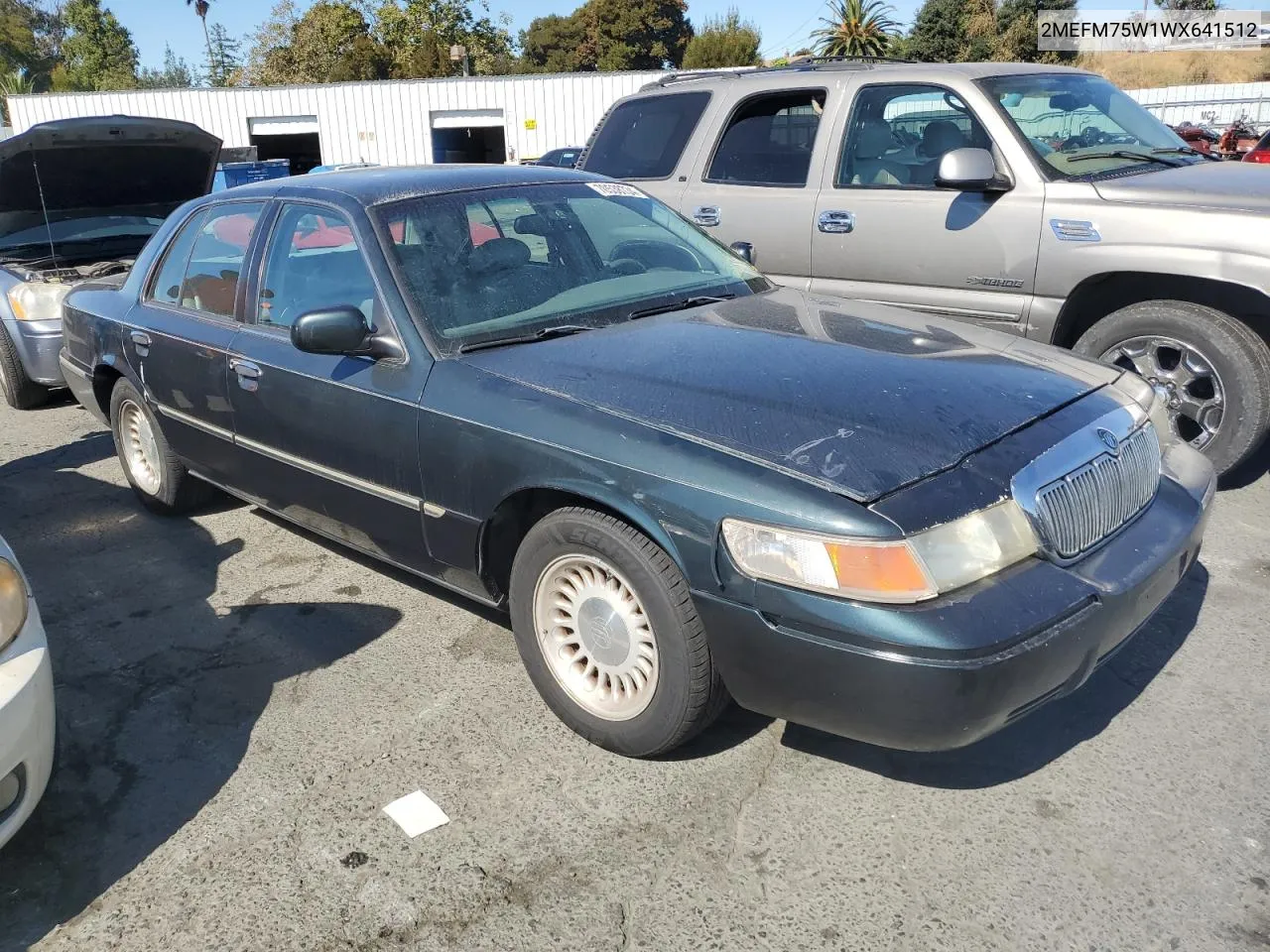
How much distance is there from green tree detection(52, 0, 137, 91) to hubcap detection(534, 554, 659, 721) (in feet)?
268

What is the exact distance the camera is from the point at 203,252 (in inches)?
178

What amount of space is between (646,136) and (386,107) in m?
27.6

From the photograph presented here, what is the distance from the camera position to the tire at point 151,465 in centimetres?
485

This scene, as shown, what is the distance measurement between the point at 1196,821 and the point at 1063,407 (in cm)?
112

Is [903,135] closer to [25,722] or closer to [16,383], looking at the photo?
[25,722]

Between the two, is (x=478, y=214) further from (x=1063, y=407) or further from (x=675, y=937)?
(x=675, y=937)

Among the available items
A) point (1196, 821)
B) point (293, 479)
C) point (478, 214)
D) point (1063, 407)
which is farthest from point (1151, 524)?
point (293, 479)

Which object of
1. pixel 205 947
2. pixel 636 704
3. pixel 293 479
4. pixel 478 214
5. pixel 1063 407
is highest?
pixel 478 214

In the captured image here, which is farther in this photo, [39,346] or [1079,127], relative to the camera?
[39,346]

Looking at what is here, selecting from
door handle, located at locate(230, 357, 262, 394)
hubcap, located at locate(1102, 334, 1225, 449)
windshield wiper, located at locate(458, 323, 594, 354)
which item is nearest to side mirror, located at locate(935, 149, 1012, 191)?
hubcap, located at locate(1102, 334, 1225, 449)

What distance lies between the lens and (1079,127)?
5.27 metres

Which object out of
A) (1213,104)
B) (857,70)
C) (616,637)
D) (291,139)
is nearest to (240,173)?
(291,139)

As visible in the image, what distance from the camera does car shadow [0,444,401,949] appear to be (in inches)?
105

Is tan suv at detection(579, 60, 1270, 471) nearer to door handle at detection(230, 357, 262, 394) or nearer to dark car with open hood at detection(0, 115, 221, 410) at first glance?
door handle at detection(230, 357, 262, 394)
